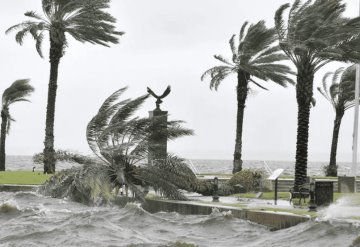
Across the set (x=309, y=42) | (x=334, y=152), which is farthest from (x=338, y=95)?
(x=309, y=42)

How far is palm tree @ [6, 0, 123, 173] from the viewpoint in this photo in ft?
128

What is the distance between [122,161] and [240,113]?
779 inches

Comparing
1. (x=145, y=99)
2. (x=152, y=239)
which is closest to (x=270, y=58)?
(x=145, y=99)

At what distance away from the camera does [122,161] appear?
999 inches

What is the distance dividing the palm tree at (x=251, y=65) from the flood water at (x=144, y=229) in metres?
18.4

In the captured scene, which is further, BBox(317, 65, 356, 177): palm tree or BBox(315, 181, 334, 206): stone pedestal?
BBox(317, 65, 356, 177): palm tree

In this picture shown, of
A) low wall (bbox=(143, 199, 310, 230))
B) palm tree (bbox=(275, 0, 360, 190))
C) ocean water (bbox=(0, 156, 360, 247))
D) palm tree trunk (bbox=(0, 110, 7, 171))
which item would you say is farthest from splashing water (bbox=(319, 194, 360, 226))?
palm tree trunk (bbox=(0, 110, 7, 171))

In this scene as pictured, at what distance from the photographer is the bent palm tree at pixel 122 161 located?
24.7m

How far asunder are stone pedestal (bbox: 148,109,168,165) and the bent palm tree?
5 centimetres

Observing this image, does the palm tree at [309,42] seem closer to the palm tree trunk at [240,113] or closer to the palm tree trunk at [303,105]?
the palm tree trunk at [303,105]

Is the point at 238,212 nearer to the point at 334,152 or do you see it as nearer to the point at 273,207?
the point at 273,207

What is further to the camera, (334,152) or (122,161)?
(334,152)

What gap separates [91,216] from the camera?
22562 millimetres

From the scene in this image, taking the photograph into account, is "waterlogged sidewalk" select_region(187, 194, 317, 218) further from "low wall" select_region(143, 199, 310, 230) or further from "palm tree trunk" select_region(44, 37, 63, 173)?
"palm tree trunk" select_region(44, 37, 63, 173)
